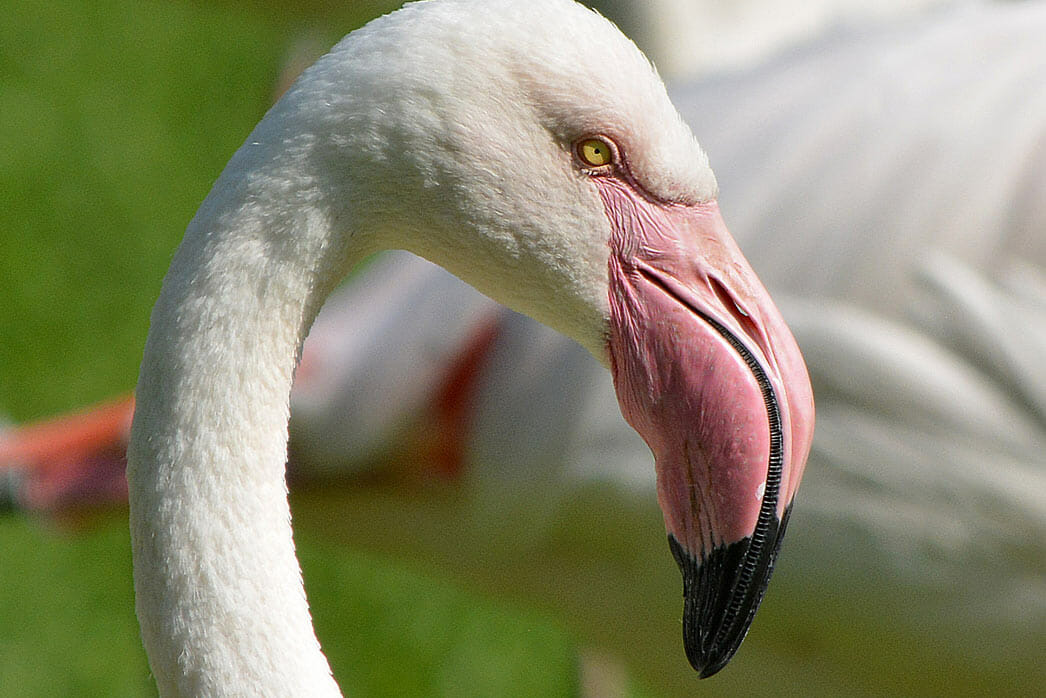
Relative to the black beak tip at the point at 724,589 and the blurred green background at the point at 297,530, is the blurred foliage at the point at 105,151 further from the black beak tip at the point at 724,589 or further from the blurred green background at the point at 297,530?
the black beak tip at the point at 724,589

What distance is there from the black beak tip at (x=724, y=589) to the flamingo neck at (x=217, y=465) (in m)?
0.30

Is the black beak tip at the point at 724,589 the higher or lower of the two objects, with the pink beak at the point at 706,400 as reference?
lower

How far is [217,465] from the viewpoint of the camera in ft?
3.46

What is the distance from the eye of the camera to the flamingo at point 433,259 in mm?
1046

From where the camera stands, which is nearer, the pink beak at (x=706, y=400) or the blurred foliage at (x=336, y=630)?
the pink beak at (x=706, y=400)

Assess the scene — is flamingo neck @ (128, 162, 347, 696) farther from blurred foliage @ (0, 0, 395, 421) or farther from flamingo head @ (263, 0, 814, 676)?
blurred foliage @ (0, 0, 395, 421)

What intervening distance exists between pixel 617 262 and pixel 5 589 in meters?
2.86

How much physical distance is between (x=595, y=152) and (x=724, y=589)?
0.36 m

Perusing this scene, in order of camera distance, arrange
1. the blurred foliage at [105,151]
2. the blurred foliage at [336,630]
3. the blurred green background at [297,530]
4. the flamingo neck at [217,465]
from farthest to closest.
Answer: the blurred foliage at [105,151]
the blurred foliage at [336,630]
the blurred green background at [297,530]
the flamingo neck at [217,465]

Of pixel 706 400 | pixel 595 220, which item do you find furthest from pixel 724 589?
pixel 595 220

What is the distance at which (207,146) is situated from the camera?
5.53 m

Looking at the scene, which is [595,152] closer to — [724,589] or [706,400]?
[706,400]

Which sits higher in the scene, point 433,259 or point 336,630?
point 433,259

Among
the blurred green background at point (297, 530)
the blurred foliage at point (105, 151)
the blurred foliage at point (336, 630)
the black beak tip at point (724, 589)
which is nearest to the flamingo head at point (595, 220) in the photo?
the black beak tip at point (724, 589)
